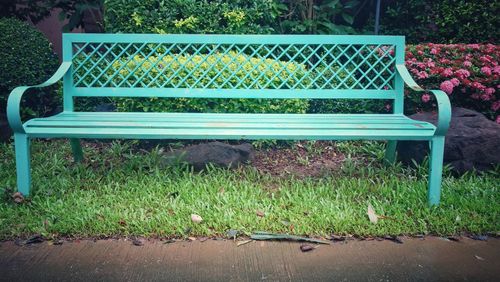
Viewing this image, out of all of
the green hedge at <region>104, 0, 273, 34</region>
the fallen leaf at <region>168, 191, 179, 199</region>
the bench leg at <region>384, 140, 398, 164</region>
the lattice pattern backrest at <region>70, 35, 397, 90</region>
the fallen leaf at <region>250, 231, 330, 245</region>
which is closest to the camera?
the fallen leaf at <region>250, 231, 330, 245</region>

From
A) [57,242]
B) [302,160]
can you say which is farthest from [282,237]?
[302,160]

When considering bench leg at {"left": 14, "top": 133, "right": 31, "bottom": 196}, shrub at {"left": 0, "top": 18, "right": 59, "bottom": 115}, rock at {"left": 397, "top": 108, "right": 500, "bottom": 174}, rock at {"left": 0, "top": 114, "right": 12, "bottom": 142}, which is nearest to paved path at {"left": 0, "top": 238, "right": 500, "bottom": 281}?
bench leg at {"left": 14, "top": 133, "right": 31, "bottom": 196}

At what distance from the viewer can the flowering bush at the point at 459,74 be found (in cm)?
424

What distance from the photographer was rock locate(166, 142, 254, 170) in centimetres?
384

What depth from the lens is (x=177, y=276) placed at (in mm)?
2291

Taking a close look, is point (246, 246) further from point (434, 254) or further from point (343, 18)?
point (343, 18)

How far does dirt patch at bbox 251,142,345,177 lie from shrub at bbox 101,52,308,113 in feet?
1.25

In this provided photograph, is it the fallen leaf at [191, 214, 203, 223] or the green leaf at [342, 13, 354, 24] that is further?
the green leaf at [342, 13, 354, 24]

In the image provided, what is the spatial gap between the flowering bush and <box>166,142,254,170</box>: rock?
1746mm

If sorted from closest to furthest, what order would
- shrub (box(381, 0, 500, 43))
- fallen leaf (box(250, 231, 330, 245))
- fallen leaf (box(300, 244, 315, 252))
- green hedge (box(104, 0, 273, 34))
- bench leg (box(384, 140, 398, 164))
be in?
1. fallen leaf (box(300, 244, 315, 252))
2. fallen leaf (box(250, 231, 330, 245))
3. bench leg (box(384, 140, 398, 164))
4. green hedge (box(104, 0, 273, 34))
5. shrub (box(381, 0, 500, 43))

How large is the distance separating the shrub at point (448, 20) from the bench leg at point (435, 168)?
2.73m

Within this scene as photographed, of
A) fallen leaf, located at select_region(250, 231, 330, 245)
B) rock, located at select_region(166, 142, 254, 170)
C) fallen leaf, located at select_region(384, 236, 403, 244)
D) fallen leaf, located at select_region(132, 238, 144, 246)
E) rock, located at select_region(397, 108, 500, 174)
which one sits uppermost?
rock, located at select_region(397, 108, 500, 174)

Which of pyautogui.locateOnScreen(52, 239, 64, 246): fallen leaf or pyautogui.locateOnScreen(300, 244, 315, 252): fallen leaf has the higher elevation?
pyautogui.locateOnScreen(300, 244, 315, 252): fallen leaf

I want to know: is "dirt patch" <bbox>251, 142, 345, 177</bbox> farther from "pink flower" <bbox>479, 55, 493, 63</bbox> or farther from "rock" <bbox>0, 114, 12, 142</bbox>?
"rock" <bbox>0, 114, 12, 142</bbox>
